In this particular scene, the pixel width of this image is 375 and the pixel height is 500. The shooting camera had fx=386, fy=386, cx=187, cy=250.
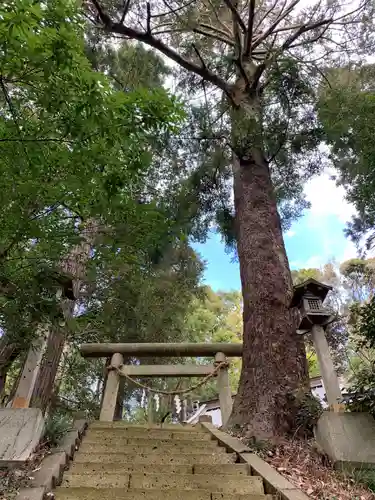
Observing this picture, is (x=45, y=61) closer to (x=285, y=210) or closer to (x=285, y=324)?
(x=285, y=324)

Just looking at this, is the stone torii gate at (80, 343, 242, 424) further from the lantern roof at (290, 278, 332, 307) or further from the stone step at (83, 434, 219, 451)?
the lantern roof at (290, 278, 332, 307)

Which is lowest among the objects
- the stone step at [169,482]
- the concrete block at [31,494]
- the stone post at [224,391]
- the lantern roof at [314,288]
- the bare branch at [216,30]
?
the concrete block at [31,494]

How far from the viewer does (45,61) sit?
2.40 metres

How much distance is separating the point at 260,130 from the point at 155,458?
4.94 m

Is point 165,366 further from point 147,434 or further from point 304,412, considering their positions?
point 304,412

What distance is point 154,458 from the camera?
3.38 meters

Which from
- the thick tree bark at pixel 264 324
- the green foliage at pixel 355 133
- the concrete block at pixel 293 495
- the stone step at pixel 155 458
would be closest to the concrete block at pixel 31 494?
the stone step at pixel 155 458

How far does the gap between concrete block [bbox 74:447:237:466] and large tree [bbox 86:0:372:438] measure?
536 mm

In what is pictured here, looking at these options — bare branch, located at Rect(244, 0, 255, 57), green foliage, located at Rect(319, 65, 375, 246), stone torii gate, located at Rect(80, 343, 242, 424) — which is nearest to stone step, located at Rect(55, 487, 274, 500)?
stone torii gate, located at Rect(80, 343, 242, 424)

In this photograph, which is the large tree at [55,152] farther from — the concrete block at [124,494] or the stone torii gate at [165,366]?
the stone torii gate at [165,366]

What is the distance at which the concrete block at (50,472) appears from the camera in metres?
2.60

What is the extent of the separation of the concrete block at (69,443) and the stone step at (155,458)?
73mm

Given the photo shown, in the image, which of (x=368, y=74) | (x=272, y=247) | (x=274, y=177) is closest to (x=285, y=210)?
(x=274, y=177)

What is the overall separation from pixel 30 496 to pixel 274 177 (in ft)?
24.9
